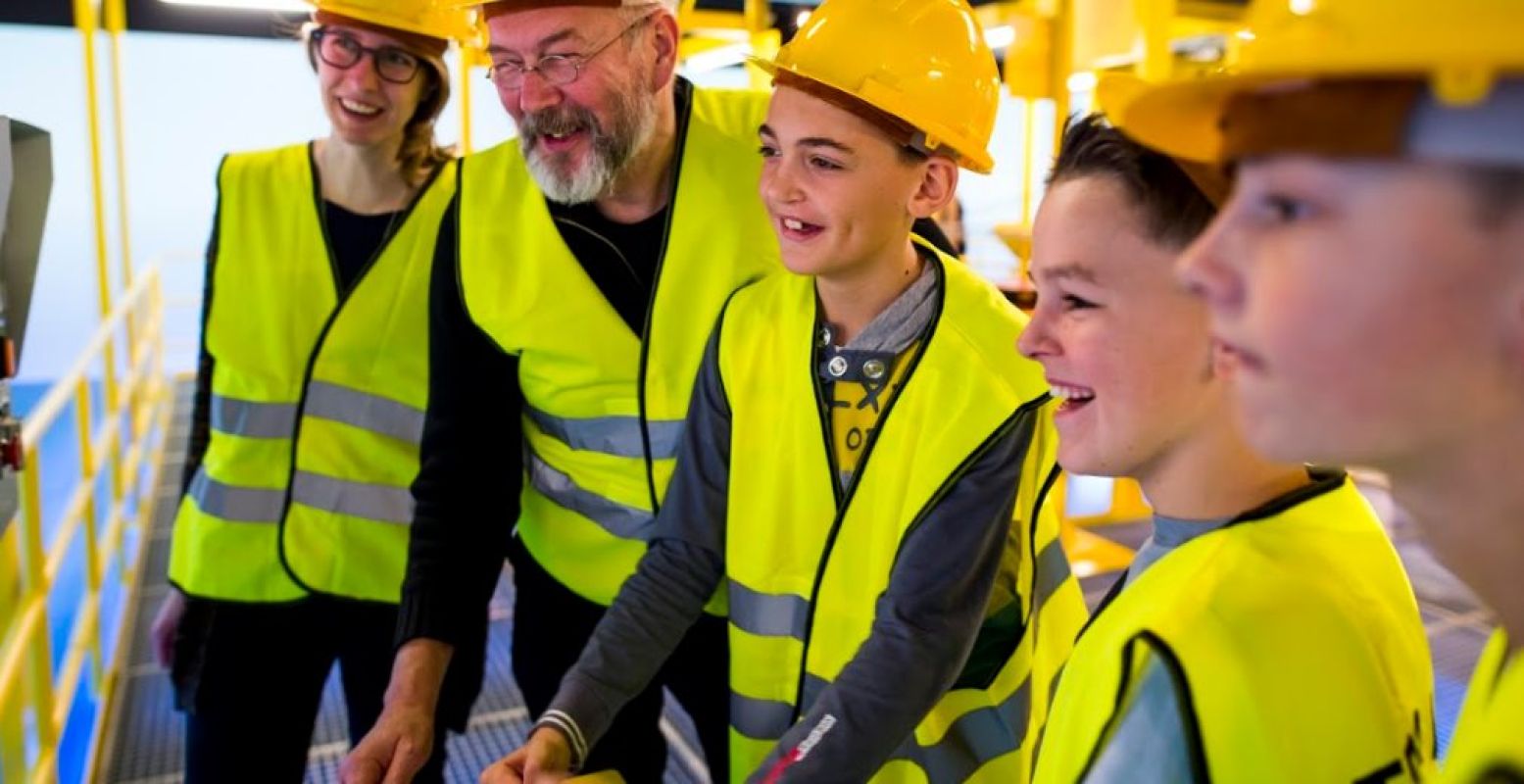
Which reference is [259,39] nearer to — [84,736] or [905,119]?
[84,736]

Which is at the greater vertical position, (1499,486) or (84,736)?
(1499,486)

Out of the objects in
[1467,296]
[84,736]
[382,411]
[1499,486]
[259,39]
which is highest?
[259,39]

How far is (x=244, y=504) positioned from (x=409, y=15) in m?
0.91

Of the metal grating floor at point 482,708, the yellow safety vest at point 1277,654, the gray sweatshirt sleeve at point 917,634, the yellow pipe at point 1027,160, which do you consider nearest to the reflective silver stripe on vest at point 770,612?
the gray sweatshirt sleeve at point 917,634

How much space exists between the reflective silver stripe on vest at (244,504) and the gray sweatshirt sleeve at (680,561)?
865 mm

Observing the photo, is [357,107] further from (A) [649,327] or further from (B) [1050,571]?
(B) [1050,571]

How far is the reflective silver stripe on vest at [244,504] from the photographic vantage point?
2.11m

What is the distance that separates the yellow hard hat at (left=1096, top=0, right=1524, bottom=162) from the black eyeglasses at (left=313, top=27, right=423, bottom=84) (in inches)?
64.1

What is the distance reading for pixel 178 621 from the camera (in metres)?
2.15

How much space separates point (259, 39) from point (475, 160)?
9405mm

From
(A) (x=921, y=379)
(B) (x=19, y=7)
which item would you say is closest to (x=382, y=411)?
(A) (x=921, y=379)

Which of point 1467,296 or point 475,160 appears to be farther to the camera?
point 475,160

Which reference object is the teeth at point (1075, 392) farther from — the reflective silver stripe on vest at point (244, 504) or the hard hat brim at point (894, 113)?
the reflective silver stripe on vest at point (244, 504)

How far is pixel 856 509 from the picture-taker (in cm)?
142
